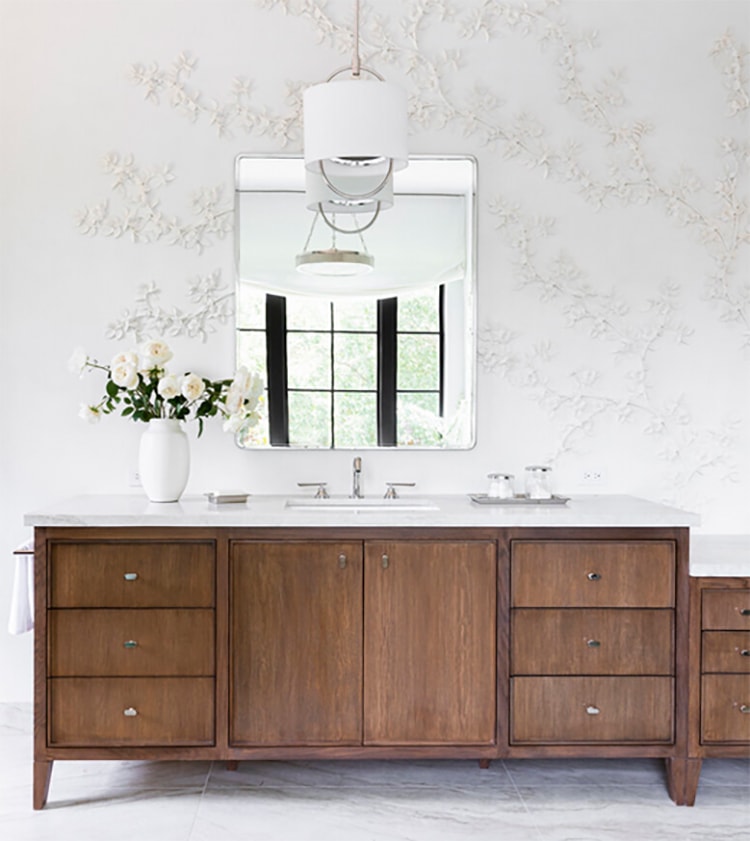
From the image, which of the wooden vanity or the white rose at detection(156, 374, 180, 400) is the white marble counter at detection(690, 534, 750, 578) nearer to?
the wooden vanity

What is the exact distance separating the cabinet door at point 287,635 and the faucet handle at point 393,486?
0.50 meters

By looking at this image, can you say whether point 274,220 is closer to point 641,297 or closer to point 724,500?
point 641,297

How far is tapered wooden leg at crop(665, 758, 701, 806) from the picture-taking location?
2.59 metres

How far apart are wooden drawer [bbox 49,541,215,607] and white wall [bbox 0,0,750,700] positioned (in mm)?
607

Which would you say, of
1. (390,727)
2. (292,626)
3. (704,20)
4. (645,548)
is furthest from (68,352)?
(704,20)

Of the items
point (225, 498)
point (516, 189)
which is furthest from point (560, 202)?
point (225, 498)

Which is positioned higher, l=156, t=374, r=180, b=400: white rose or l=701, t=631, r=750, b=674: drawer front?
l=156, t=374, r=180, b=400: white rose

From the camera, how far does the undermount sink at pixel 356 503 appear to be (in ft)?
9.55

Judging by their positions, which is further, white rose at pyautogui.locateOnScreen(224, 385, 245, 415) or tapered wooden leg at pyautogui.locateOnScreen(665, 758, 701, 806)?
white rose at pyautogui.locateOnScreen(224, 385, 245, 415)

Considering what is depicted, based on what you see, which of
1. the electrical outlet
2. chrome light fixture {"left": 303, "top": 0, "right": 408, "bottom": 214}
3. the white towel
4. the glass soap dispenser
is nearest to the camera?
chrome light fixture {"left": 303, "top": 0, "right": 408, "bottom": 214}

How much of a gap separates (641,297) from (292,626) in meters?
1.72

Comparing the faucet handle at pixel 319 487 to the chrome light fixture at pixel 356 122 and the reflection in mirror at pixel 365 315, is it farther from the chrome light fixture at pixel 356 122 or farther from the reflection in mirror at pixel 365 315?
the chrome light fixture at pixel 356 122

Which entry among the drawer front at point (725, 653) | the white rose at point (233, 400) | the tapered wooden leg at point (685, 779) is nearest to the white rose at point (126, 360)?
the white rose at point (233, 400)

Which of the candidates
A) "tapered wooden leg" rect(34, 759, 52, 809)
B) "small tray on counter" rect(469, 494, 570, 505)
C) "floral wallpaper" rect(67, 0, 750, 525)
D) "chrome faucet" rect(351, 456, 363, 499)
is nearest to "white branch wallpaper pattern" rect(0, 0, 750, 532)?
"floral wallpaper" rect(67, 0, 750, 525)
